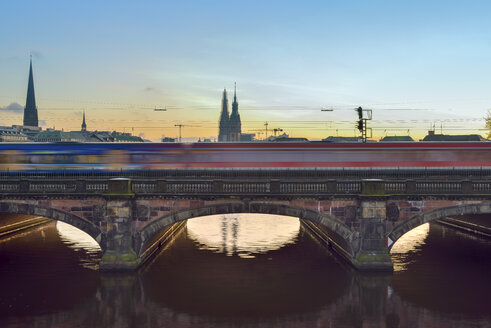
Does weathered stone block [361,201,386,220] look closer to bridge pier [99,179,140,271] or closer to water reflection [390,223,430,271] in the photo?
water reflection [390,223,430,271]

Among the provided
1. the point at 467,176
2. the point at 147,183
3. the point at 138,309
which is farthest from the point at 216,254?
the point at 467,176

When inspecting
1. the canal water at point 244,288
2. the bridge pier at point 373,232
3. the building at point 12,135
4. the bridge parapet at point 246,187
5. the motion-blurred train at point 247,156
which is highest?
the building at point 12,135

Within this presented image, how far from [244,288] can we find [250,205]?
530cm

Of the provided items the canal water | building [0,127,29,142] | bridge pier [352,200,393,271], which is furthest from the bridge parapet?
building [0,127,29,142]

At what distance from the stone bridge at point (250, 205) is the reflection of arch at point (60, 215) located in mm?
59

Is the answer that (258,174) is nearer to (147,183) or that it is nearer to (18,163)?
(147,183)

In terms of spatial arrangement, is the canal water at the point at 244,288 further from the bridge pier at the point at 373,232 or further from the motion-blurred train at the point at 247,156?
the motion-blurred train at the point at 247,156

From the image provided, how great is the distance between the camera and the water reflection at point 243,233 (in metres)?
41.4

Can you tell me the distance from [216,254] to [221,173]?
7362 millimetres

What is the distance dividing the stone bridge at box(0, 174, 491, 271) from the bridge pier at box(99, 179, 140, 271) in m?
0.06

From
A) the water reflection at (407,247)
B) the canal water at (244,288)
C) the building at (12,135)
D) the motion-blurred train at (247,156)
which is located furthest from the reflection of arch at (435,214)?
the building at (12,135)

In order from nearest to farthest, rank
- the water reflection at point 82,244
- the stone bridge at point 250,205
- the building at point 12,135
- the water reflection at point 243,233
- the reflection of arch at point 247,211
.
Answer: the stone bridge at point 250,205
the reflection of arch at point 247,211
the water reflection at point 82,244
the water reflection at point 243,233
the building at point 12,135

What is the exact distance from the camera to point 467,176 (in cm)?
4238

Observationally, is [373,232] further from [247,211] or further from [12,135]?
[12,135]
